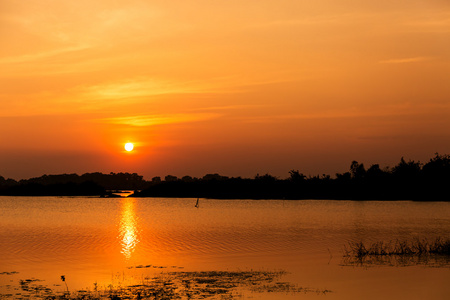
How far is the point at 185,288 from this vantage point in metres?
24.5

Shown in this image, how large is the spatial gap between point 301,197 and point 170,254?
476 feet

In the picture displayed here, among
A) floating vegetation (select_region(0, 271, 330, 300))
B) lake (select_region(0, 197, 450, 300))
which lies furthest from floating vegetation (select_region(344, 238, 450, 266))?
floating vegetation (select_region(0, 271, 330, 300))

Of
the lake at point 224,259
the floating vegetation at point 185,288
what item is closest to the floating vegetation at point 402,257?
the lake at point 224,259

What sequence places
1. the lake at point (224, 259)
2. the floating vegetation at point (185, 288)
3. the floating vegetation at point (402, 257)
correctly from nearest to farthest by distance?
1. the floating vegetation at point (185, 288)
2. the lake at point (224, 259)
3. the floating vegetation at point (402, 257)

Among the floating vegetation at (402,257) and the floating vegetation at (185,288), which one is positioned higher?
the floating vegetation at (402,257)

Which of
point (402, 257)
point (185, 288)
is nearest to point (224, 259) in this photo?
point (402, 257)

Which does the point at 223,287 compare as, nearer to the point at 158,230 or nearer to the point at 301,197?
the point at 158,230

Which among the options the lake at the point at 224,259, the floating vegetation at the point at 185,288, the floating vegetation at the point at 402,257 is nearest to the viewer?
the floating vegetation at the point at 185,288

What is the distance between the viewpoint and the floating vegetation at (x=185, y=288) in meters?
22.4

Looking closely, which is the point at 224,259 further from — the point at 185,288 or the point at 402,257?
the point at 185,288

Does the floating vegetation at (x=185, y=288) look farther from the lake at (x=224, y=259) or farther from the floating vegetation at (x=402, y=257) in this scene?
the floating vegetation at (x=402, y=257)

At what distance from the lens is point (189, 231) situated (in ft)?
205

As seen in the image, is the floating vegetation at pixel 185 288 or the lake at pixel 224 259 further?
the lake at pixel 224 259

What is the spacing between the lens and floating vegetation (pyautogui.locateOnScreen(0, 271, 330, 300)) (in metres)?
22.4
